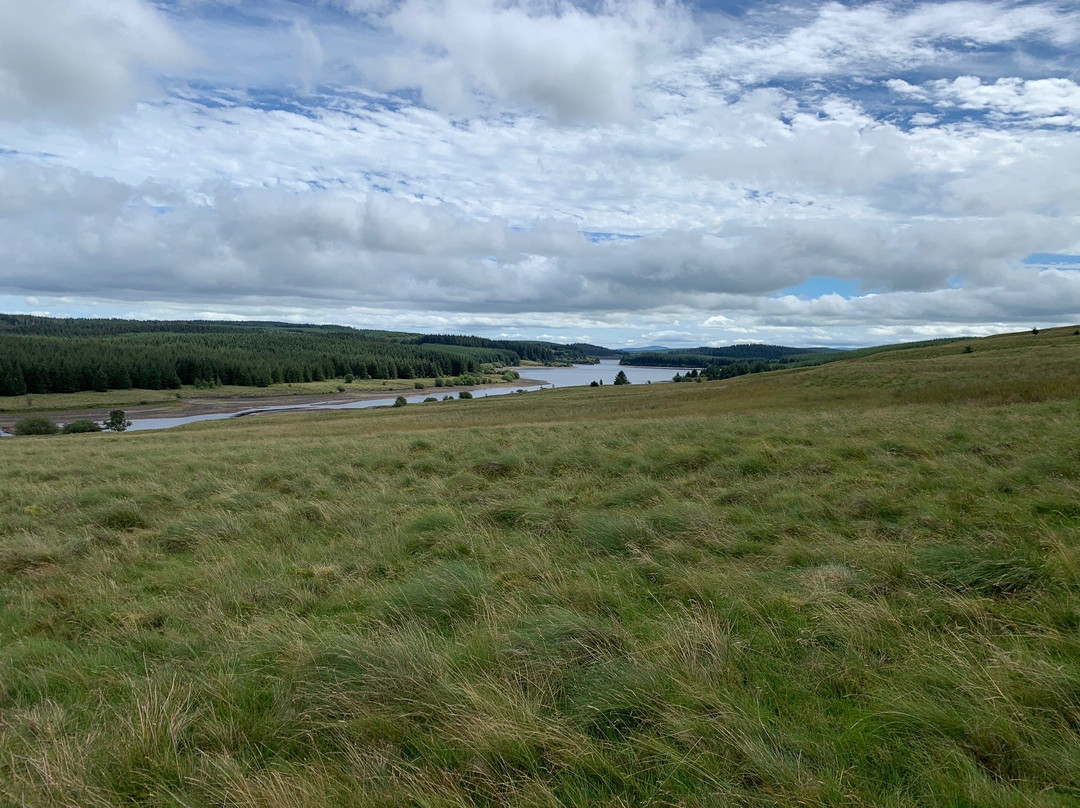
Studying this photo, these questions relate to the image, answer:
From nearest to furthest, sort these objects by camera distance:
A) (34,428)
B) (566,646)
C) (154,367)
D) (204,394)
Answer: (566,646) → (34,428) → (204,394) → (154,367)

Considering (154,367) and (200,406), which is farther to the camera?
(154,367)

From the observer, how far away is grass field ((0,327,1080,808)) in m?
2.75

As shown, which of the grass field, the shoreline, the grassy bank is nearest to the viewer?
the grass field

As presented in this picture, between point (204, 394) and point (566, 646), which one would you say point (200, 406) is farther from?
point (566, 646)

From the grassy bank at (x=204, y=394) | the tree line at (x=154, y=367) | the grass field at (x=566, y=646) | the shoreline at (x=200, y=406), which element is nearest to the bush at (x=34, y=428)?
the shoreline at (x=200, y=406)

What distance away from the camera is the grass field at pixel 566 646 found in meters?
2.75

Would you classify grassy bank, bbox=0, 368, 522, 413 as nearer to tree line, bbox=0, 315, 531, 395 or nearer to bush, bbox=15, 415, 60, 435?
tree line, bbox=0, 315, 531, 395

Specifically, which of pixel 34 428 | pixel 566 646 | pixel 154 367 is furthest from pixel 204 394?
pixel 566 646

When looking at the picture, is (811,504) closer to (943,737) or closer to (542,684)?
(943,737)

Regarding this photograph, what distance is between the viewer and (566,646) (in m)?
3.86

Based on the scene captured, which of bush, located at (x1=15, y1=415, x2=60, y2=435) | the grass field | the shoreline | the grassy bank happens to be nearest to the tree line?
the grassy bank

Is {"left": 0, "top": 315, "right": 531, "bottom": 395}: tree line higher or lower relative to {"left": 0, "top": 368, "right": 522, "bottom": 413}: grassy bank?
higher

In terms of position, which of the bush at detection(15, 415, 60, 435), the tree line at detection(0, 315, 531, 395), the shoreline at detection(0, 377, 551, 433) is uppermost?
the tree line at detection(0, 315, 531, 395)

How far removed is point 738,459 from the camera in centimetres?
1053
